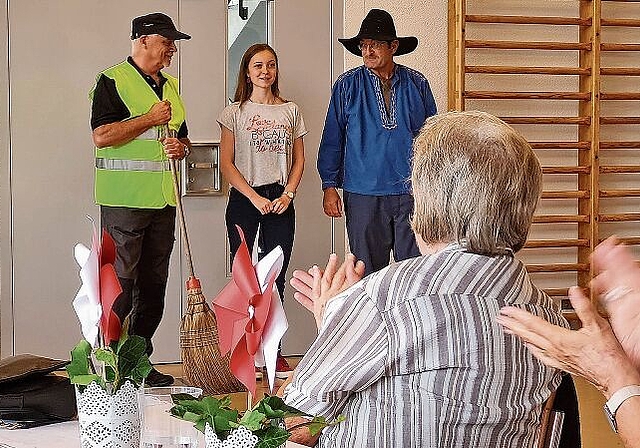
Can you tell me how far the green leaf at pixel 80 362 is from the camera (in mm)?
1818

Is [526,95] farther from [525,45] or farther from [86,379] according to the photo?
[86,379]

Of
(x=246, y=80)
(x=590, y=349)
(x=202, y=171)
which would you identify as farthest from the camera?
(x=202, y=171)

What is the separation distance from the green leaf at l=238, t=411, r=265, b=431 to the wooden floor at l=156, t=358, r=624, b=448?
108 inches

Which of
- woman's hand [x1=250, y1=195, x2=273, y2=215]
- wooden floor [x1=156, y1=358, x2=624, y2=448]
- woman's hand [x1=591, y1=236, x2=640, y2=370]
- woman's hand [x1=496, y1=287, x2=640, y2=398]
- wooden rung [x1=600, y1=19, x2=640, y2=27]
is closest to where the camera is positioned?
woman's hand [x1=496, y1=287, x2=640, y2=398]

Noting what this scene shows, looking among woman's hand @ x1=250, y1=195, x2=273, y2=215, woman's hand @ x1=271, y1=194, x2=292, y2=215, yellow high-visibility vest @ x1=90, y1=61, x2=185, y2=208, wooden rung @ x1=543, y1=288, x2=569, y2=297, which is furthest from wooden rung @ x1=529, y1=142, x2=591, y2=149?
yellow high-visibility vest @ x1=90, y1=61, x2=185, y2=208

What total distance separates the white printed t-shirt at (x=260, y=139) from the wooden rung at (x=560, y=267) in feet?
5.30

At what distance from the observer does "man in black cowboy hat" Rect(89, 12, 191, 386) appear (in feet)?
15.7

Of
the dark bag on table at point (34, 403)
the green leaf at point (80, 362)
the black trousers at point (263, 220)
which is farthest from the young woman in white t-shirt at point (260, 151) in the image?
the green leaf at point (80, 362)

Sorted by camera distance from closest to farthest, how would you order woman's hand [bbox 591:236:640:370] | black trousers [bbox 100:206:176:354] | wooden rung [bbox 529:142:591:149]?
woman's hand [bbox 591:236:640:370]
black trousers [bbox 100:206:176:354]
wooden rung [bbox 529:142:591:149]

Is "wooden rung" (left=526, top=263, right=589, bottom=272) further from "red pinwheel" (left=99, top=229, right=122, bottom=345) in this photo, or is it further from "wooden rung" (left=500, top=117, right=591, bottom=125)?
"red pinwheel" (left=99, top=229, right=122, bottom=345)

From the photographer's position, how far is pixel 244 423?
143 centimetres

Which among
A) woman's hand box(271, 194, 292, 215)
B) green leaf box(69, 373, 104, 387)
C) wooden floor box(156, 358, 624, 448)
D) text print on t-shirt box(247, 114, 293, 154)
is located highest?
text print on t-shirt box(247, 114, 293, 154)

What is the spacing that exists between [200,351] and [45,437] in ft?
8.80

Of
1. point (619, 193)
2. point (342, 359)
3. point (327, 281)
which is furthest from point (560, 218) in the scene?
point (342, 359)
